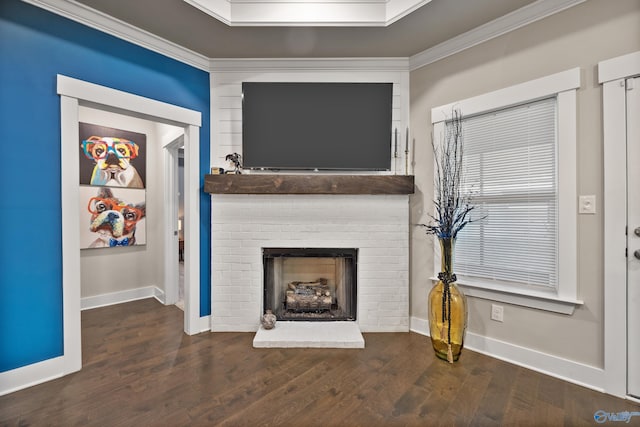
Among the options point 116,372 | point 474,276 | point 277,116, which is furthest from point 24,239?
point 474,276

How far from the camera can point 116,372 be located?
1953 mm

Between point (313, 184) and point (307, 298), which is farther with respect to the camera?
point (307, 298)

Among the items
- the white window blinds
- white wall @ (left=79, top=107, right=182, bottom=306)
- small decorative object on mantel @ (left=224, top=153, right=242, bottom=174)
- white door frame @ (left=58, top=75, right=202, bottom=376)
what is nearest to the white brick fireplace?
small decorative object on mantel @ (left=224, top=153, right=242, bottom=174)

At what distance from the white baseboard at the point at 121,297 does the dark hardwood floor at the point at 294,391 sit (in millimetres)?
1073

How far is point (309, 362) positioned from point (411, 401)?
2.43 ft

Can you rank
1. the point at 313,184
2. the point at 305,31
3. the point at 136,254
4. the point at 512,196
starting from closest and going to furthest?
1. the point at 512,196
2. the point at 305,31
3. the point at 313,184
4. the point at 136,254

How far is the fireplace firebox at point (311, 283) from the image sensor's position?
104 inches

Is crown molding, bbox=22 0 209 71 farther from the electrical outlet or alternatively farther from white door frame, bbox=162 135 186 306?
the electrical outlet

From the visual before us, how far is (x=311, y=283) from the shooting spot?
2.85 meters

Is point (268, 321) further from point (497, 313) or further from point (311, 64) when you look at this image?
point (311, 64)

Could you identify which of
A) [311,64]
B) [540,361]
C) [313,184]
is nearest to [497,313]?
[540,361]

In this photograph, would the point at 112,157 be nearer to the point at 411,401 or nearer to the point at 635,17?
the point at 411,401

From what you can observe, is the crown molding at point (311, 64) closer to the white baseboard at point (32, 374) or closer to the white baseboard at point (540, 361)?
the white baseboard at point (540, 361)

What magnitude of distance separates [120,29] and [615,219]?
11.8 ft
